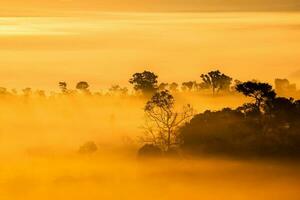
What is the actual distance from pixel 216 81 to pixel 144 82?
26.9 metres

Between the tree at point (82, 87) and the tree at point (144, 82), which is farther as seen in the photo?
the tree at point (82, 87)

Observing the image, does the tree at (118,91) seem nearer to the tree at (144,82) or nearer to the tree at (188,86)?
the tree at (188,86)

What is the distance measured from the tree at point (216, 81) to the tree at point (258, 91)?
218 ft

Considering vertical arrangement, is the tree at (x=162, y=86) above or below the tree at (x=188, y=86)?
below

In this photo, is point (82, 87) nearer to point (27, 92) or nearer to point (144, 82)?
point (27, 92)

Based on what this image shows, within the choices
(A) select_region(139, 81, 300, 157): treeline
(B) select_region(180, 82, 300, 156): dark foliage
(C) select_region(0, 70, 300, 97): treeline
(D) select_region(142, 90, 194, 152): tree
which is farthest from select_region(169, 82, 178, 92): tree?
(B) select_region(180, 82, 300, 156): dark foliage

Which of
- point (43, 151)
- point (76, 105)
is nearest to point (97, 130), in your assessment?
point (43, 151)

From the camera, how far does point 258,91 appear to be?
89.4m

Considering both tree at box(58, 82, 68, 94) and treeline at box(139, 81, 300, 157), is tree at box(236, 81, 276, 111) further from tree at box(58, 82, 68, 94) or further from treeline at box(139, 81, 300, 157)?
tree at box(58, 82, 68, 94)

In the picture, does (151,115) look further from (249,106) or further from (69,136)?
(69,136)

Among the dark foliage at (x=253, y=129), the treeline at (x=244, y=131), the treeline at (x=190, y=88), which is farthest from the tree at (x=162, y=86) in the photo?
the dark foliage at (x=253, y=129)

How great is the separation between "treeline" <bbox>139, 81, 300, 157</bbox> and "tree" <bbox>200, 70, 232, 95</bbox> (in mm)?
66482

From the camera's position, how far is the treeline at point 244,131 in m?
87.6

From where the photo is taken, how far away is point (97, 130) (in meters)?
124
